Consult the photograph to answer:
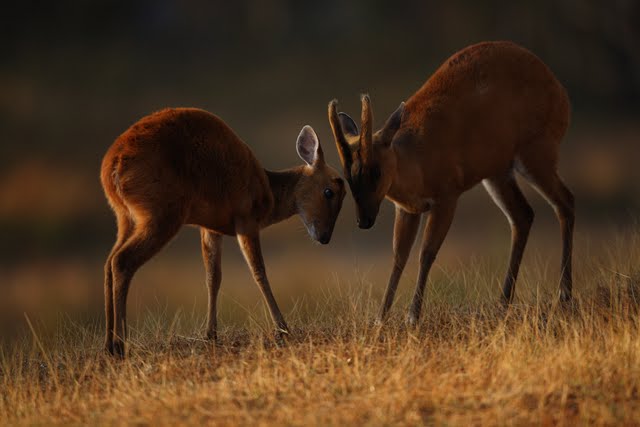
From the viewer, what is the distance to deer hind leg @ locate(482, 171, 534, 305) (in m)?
9.46

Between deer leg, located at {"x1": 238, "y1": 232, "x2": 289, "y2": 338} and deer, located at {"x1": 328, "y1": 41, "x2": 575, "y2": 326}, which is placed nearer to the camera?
deer, located at {"x1": 328, "y1": 41, "x2": 575, "y2": 326}

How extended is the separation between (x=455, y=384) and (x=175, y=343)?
10.5 ft

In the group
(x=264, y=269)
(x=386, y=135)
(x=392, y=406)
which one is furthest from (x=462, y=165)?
(x=392, y=406)

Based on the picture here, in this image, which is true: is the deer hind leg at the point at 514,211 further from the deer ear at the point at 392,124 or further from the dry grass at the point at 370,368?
the deer ear at the point at 392,124

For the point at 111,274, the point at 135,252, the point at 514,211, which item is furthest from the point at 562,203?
the point at 111,274

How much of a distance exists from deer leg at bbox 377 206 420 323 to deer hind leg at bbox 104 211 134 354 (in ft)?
8.01

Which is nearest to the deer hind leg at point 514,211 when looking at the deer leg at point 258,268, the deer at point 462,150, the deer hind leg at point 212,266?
the deer at point 462,150

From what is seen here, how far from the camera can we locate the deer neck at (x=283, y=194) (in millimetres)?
8797

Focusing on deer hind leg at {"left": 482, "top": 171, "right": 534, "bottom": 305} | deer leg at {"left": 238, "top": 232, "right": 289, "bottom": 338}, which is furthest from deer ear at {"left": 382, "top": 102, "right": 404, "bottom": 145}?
deer hind leg at {"left": 482, "top": 171, "right": 534, "bottom": 305}

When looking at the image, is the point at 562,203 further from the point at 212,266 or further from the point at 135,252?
the point at 135,252

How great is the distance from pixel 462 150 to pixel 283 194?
1.69m

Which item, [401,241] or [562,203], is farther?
[562,203]

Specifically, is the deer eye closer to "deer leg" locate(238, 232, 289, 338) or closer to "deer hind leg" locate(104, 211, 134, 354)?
"deer leg" locate(238, 232, 289, 338)

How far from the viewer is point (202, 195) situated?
7.99 meters
